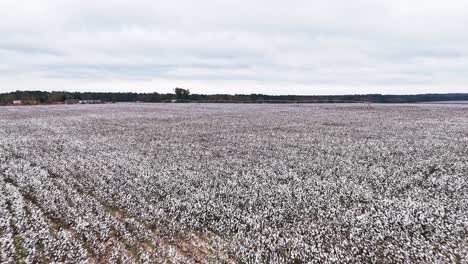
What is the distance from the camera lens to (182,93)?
5901 inches

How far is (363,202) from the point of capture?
898 centimetres

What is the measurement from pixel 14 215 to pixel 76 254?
3064 mm

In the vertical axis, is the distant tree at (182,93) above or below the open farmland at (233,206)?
above

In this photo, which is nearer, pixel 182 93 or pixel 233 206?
pixel 233 206

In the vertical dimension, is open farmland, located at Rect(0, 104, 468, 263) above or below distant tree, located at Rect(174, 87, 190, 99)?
below

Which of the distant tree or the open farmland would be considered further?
the distant tree

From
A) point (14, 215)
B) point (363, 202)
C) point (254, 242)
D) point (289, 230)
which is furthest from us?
point (363, 202)

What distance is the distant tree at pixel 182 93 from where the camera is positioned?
148750mm

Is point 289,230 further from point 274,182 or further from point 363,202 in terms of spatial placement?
point 274,182

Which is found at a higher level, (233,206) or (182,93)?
(182,93)

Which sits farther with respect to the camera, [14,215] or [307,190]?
[307,190]

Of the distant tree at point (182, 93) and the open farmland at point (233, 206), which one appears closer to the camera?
the open farmland at point (233, 206)

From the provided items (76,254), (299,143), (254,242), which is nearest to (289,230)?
(254,242)

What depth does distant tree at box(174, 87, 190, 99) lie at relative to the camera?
488 feet
